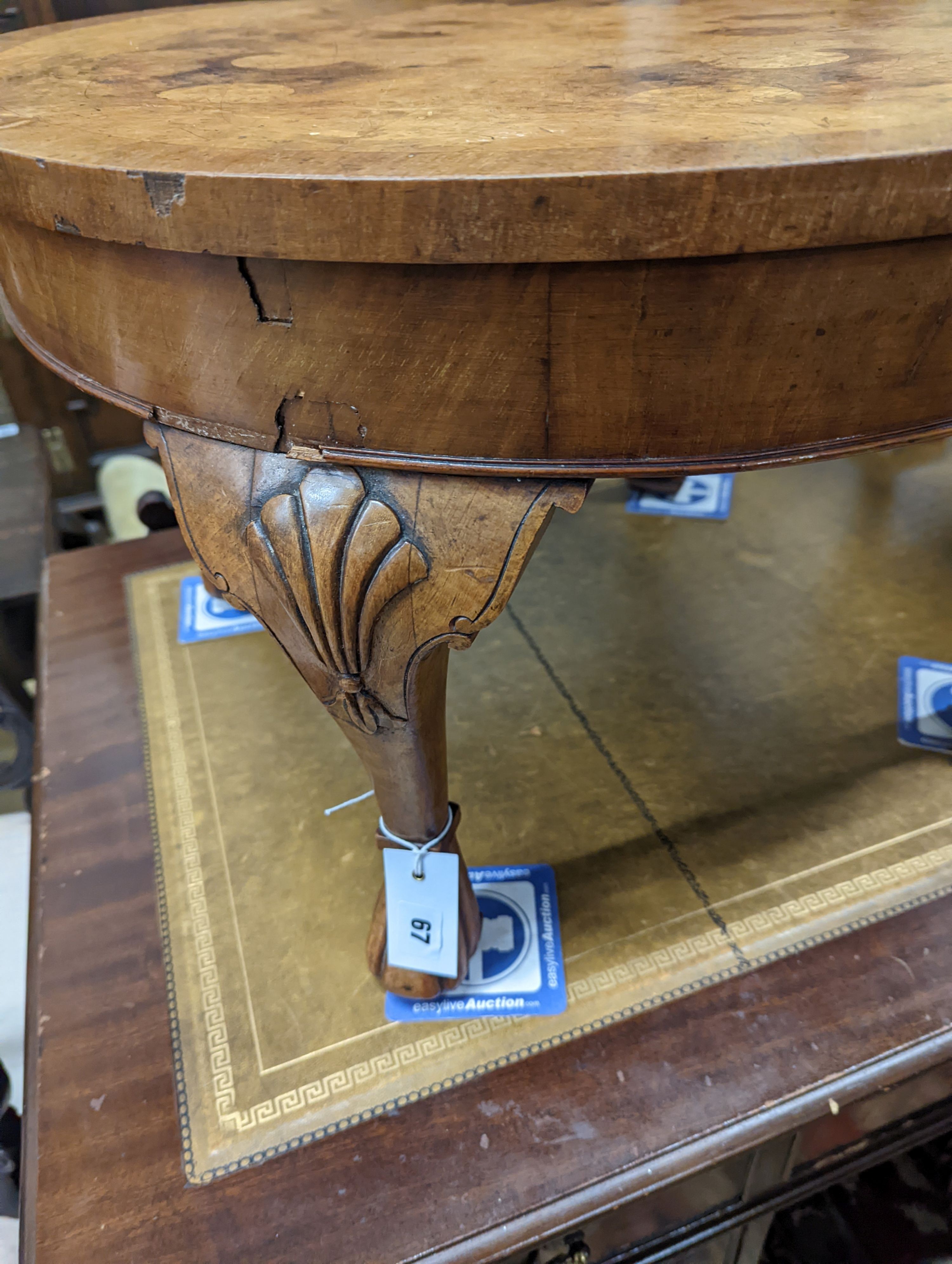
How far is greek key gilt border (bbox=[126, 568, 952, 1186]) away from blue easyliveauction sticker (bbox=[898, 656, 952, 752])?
156mm

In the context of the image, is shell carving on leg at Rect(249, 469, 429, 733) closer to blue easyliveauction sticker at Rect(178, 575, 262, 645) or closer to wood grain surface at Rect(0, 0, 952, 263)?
wood grain surface at Rect(0, 0, 952, 263)

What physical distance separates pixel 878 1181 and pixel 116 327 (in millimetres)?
1092

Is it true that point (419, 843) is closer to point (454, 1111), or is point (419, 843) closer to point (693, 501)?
point (454, 1111)

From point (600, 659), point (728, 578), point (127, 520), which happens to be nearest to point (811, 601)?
point (728, 578)

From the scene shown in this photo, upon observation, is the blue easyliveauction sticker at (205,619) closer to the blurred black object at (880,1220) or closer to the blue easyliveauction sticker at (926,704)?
the blue easyliveauction sticker at (926,704)

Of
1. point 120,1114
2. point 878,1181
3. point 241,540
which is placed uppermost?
point 241,540

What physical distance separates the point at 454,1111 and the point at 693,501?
104 centimetres

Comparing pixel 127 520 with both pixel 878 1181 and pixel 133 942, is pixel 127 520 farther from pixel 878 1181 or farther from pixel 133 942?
pixel 878 1181

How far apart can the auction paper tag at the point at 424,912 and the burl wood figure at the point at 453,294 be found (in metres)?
0.15

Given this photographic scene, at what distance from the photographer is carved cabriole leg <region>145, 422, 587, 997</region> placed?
44 centimetres

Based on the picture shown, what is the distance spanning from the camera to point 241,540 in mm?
487

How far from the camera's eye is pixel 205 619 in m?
1.20

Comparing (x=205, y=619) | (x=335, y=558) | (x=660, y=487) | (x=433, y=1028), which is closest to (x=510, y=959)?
(x=433, y=1028)

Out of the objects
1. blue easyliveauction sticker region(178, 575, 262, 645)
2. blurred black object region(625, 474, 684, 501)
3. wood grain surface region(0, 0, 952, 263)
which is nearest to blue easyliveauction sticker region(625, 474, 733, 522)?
blurred black object region(625, 474, 684, 501)
